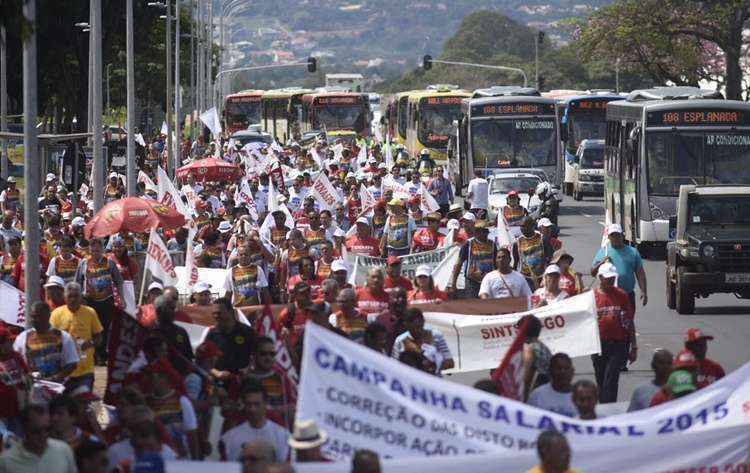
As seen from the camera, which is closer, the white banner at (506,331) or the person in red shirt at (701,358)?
the person in red shirt at (701,358)

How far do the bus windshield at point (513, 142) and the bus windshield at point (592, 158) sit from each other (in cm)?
468

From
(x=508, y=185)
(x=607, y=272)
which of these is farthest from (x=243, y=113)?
(x=607, y=272)

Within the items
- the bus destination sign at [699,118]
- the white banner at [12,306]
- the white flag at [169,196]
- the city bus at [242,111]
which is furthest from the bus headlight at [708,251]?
the city bus at [242,111]

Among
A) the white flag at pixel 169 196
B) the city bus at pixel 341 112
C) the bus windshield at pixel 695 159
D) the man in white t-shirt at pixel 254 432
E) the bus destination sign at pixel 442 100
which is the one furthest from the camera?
→ the city bus at pixel 341 112

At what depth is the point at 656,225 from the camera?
99.3 ft

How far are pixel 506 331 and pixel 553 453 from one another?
22.1 feet

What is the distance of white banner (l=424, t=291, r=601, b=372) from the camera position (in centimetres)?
1433

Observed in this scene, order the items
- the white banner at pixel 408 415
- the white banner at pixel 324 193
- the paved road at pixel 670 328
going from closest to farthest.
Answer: the white banner at pixel 408 415, the paved road at pixel 670 328, the white banner at pixel 324 193

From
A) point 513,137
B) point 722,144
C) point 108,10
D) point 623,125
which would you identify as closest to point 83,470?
point 722,144

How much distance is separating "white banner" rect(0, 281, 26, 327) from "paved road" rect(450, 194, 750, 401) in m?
3.94

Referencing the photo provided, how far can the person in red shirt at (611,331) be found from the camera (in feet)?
46.8

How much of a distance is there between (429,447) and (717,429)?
147 centimetres

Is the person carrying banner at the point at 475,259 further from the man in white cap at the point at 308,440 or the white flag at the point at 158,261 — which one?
the man in white cap at the point at 308,440

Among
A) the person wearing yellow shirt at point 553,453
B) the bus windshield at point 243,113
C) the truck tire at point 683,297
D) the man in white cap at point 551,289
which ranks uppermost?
the person wearing yellow shirt at point 553,453
